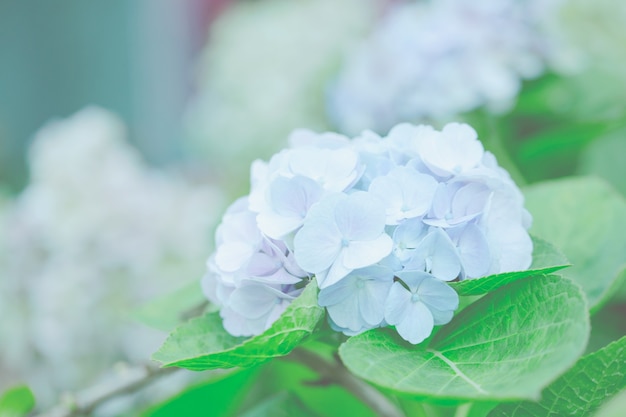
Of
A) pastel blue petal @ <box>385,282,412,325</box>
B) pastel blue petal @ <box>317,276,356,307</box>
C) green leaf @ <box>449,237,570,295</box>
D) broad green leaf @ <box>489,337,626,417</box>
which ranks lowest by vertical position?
broad green leaf @ <box>489,337,626,417</box>

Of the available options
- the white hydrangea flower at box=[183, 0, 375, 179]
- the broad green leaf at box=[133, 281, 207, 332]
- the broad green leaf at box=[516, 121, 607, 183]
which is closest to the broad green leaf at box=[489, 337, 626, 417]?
the broad green leaf at box=[133, 281, 207, 332]

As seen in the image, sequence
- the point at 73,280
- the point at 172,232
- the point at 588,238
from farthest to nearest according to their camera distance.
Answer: the point at 172,232 < the point at 73,280 < the point at 588,238

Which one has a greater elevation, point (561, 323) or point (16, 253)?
point (16, 253)

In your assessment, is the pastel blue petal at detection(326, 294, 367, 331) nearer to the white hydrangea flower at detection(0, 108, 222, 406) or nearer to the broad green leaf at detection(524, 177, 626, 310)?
the broad green leaf at detection(524, 177, 626, 310)

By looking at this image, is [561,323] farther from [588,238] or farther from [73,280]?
[73,280]

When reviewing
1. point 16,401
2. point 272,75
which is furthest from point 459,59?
point 272,75

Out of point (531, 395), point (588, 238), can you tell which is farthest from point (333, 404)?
point (531, 395)

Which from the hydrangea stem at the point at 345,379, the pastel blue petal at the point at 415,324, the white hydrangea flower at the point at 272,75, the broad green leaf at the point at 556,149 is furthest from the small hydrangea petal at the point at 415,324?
the white hydrangea flower at the point at 272,75

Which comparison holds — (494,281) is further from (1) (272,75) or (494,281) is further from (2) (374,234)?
(1) (272,75)
